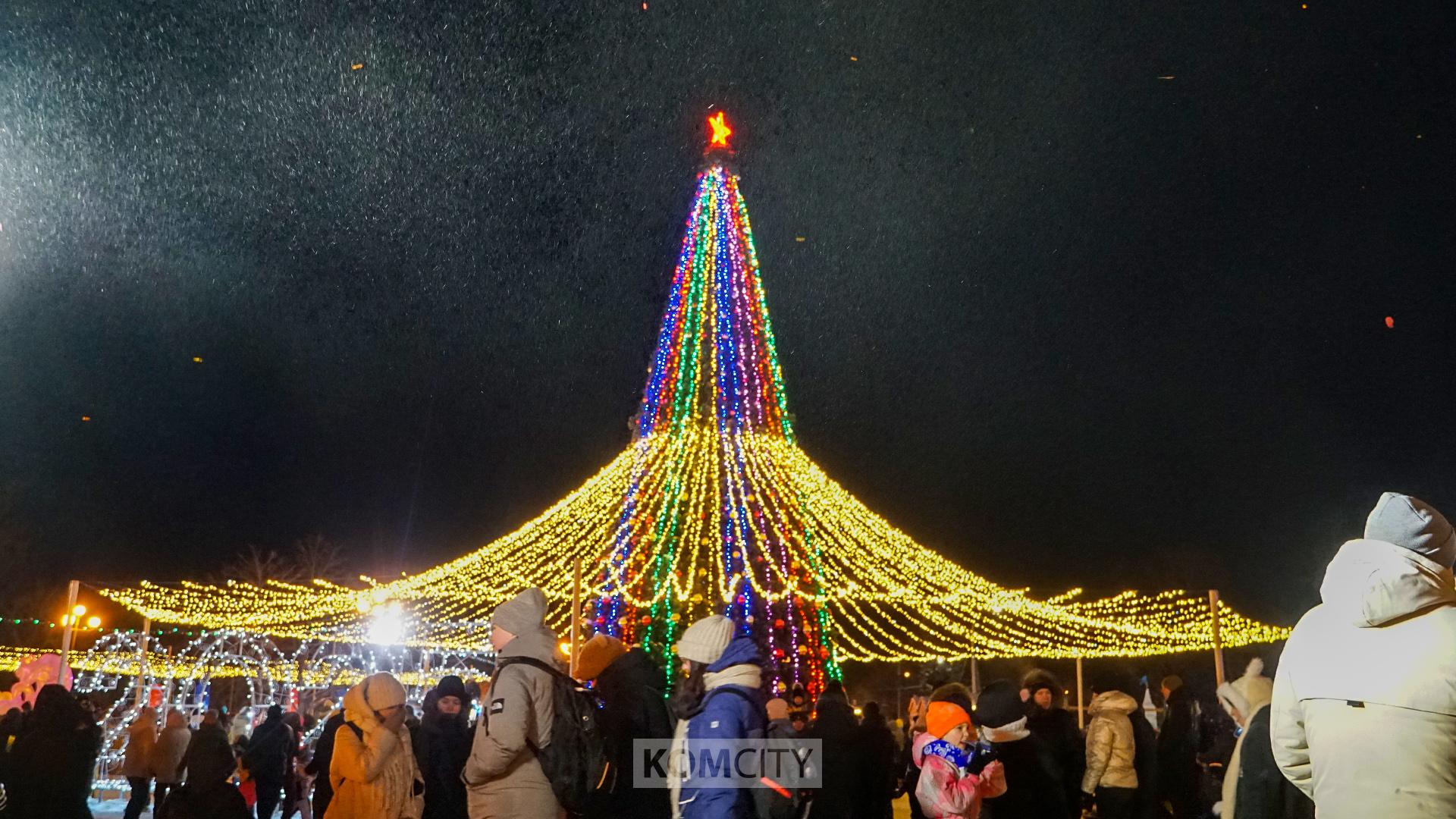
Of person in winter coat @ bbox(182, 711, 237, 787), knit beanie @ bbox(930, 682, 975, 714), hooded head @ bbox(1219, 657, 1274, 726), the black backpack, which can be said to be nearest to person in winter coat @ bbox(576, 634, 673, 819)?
the black backpack

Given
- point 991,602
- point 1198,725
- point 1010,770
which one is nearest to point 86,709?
point 1010,770

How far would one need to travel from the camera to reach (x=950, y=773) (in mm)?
4641

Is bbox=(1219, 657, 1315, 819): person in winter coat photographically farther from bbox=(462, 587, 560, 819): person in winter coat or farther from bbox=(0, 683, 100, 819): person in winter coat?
bbox=(0, 683, 100, 819): person in winter coat

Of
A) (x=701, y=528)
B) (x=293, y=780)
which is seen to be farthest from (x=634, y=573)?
(x=293, y=780)

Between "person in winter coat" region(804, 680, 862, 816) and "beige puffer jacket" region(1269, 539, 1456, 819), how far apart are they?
3.23 m

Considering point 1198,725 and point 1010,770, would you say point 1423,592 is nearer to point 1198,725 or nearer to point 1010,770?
point 1010,770

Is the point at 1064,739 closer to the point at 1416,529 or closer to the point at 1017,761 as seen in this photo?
the point at 1017,761

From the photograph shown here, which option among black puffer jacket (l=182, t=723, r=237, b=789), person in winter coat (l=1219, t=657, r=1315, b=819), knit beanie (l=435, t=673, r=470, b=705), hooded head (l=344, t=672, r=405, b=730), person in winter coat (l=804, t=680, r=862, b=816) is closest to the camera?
person in winter coat (l=1219, t=657, r=1315, b=819)

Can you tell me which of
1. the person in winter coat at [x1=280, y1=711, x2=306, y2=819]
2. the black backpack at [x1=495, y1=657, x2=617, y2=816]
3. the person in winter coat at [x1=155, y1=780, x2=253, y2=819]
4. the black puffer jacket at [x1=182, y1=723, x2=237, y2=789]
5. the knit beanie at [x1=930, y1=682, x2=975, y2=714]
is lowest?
the person in winter coat at [x1=280, y1=711, x2=306, y2=819]

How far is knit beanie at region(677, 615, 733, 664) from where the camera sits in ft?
13.9

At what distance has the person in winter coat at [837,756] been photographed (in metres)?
5.89

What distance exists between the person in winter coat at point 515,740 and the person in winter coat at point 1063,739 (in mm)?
3036

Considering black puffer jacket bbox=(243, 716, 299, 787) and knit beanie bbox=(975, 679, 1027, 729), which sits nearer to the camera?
knit beanie bbox=(975, 679, 1027, 729)

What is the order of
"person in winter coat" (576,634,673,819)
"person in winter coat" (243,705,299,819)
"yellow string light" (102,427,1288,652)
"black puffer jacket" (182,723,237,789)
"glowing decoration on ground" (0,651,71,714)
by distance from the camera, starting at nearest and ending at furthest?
"person in winter coat" (576,634,673,819) < "black puffer jacket" (182,723,237,789) < "person in winter coat" (243,705,299,819) < "glowing decoration on ground" (0,651,71,714) < "yellow string light" (102,427,1288,652)
